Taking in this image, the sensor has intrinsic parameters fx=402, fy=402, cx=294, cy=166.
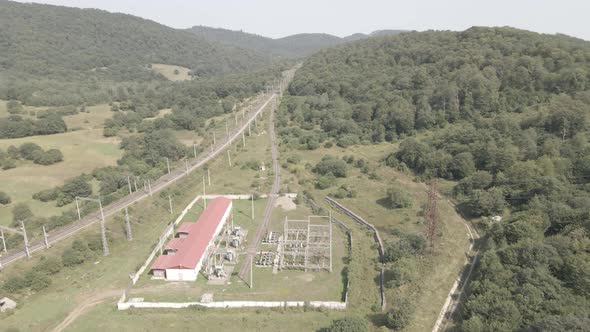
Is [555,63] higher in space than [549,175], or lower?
higher

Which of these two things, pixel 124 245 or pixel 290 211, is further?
pixel 290 211

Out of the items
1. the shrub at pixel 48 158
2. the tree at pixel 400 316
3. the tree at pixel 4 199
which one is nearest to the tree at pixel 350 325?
the tree at pixel 400 316

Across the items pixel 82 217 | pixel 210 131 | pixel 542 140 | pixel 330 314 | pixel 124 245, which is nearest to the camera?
pixel 330 314

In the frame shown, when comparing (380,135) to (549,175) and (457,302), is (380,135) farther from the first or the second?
(457,302)

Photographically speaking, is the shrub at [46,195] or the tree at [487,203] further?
the shrub at [46,195]

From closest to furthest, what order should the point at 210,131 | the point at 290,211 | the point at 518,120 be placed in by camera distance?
the point at 290,211 < the point at 518,120 < the point at 210,131

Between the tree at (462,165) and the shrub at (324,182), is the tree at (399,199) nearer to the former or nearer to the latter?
the shrub at (324,182)

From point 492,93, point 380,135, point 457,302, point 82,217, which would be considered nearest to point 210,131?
point 380,135

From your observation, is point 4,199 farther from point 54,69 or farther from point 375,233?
point 54,69
